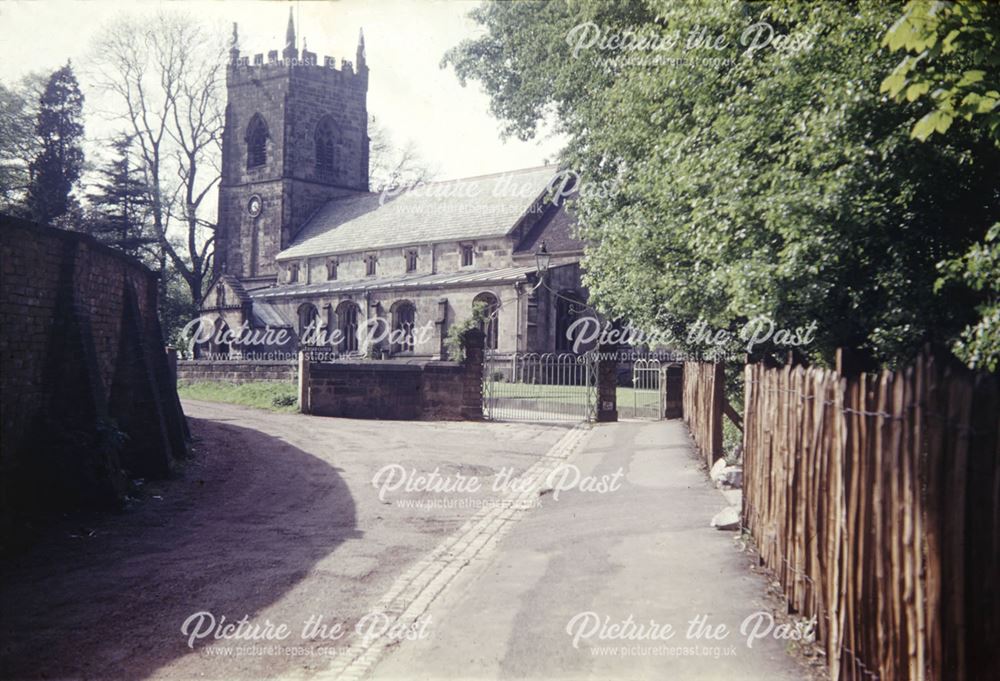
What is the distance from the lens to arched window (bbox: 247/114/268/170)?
50625 mm

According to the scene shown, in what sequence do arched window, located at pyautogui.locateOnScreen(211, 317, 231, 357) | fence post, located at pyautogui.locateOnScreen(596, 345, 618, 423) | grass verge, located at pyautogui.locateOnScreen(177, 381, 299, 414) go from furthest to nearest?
arched window, located at pyautogui.locateOnScreen(211, 317, 231, 357)
grass verge, located at pyautogui.locateOnScreen(177, 381, 299, 414)
fence post, located at pyautogui.locateOnScreen(596, 345, 618, 423)

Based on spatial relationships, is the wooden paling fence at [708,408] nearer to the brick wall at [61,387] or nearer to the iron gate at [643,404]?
the iron gate at [643,404]

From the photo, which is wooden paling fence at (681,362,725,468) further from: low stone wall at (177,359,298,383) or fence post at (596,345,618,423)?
low stone wall at (177,359,298,383)

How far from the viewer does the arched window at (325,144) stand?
50781 mm

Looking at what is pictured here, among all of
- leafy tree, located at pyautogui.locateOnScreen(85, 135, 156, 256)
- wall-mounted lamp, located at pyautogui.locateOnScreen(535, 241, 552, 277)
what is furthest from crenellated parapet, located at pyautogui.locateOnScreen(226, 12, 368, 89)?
wall-mounted lamp, located at pyautogui.locateOnScreen(535, 241, 552, 277)

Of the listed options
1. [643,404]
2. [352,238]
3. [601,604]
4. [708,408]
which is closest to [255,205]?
[352,238]

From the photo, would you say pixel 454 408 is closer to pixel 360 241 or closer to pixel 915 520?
pixel 915 520

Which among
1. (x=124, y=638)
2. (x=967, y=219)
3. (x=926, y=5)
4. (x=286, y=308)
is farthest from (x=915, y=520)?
(x=286, y=308)

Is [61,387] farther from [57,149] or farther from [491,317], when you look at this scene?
[57,149]

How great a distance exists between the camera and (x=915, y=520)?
3234mm

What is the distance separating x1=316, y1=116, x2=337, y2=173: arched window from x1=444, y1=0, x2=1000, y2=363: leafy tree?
136 ft

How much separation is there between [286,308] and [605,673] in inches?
1684

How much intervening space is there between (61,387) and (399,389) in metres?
12.2

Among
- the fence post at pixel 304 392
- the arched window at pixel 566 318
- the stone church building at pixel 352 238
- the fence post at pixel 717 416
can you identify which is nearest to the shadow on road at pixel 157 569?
the fence post at pixel 717 416
